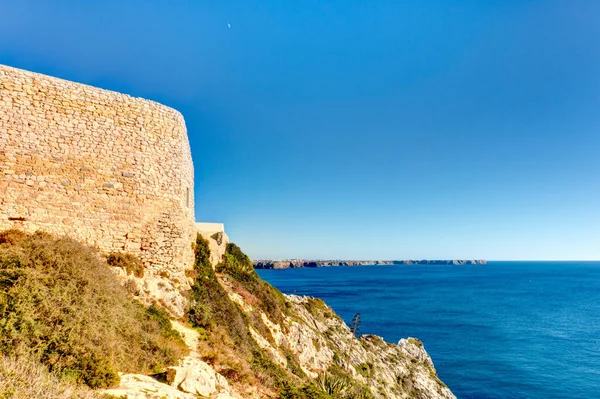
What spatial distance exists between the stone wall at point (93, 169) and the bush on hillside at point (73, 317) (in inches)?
56.7

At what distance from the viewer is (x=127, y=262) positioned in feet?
42.1

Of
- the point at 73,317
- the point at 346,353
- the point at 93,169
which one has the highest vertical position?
the point at 93,169

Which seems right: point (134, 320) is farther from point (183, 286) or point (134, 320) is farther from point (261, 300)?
point (261, 300)

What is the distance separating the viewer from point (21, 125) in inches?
472

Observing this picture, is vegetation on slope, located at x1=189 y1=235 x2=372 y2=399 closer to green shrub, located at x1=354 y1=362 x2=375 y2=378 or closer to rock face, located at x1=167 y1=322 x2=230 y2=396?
rock face, located at x1=167 y1=322 x2=230 y2=396

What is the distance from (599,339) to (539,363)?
20935 mm

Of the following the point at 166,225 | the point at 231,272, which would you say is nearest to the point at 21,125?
the point at 166,225

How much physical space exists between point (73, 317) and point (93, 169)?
7.24 m

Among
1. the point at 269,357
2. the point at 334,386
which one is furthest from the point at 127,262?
the point at 334,386

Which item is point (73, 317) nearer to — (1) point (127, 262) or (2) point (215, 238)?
(1) point (127, 262)

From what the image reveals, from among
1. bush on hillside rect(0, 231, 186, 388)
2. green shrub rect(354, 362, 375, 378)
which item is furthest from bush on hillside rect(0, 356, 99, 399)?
green shrub rect(354, 362, 375, 378)

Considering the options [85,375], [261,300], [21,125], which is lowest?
[261,300]

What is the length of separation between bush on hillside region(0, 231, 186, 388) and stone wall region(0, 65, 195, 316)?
4.72 ft

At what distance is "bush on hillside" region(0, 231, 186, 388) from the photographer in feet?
23.5
